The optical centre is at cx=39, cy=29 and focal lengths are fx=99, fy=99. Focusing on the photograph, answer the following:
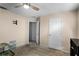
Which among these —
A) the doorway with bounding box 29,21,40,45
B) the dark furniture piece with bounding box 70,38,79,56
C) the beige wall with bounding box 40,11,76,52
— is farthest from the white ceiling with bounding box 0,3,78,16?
the dark furniture piece with bounding box 70,38,79,56

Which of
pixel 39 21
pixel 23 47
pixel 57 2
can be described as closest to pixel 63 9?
pixel 57 2

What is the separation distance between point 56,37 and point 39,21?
1.35 feet

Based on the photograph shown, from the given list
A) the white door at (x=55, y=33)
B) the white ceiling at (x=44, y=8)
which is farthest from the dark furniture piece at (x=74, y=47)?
the white ceiling at (x=44, y=8)

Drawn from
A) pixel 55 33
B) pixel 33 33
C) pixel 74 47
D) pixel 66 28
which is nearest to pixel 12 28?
pixel 33 33

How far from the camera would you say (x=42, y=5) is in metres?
1.62

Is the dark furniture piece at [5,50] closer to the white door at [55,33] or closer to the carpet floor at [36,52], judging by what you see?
the carpet floor at [36,52]

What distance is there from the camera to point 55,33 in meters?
1.72

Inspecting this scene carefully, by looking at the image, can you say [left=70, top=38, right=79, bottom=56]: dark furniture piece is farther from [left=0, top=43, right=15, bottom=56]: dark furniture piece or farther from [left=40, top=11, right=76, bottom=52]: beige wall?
[left=0, top=43, right=15, bottom=56]: dark furniture piece

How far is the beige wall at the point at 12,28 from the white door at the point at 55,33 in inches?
17.4

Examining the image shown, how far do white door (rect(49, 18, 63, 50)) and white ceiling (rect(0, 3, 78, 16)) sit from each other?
0.58 feet

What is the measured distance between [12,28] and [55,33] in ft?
2.45

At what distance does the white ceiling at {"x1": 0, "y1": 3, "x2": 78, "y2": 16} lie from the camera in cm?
159

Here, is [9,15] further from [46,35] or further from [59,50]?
[59,50]

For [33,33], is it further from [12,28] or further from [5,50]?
[5,50]
